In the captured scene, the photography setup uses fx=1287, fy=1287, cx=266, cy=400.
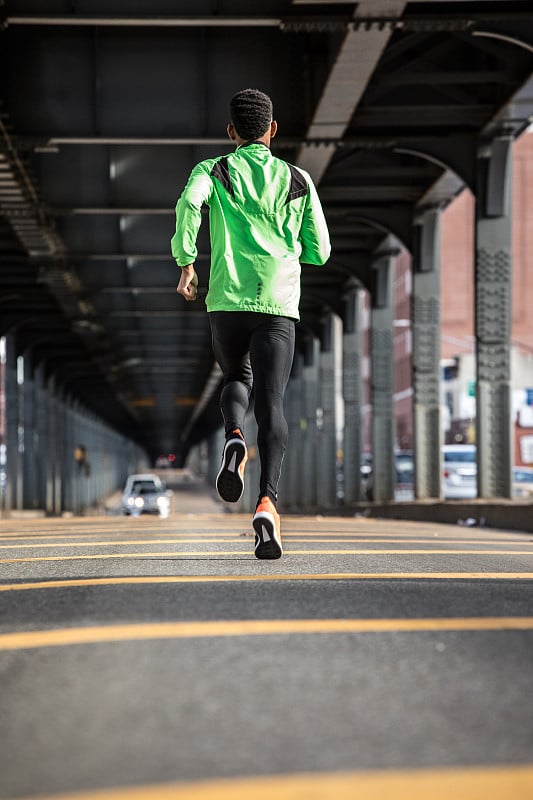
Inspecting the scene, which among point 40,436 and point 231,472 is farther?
point 40,436

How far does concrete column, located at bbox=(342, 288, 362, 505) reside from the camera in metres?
42.8

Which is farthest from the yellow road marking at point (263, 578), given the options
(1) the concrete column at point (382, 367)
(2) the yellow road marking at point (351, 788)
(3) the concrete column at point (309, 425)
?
(3) the concrete column at point (309, 425)

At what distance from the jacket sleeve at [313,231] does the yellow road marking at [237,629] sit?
307 cm

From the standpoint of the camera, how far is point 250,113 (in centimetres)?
709

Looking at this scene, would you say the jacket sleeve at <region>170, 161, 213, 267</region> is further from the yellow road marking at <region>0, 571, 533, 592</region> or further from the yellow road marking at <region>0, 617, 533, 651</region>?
the yellow road marking at <region>0, 617, 533, 651</region>

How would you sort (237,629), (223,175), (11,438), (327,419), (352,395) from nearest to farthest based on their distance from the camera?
(237,629)
(223,175)
(352,395)
(11,438)
(327,419)

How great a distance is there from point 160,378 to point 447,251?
28.5 meters

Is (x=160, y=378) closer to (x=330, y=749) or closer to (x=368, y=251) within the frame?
(x=368, y=251)

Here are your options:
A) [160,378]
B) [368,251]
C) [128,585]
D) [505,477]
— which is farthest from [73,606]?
[160,378]

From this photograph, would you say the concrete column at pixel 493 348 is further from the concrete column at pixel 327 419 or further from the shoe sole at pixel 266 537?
the concrete column at pixel 327 419

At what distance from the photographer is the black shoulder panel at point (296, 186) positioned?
7.02 metres

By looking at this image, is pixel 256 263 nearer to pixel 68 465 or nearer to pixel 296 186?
pixel 296 186

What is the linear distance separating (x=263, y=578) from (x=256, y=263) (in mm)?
1836

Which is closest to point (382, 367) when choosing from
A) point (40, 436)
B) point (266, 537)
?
point (40, 436)
